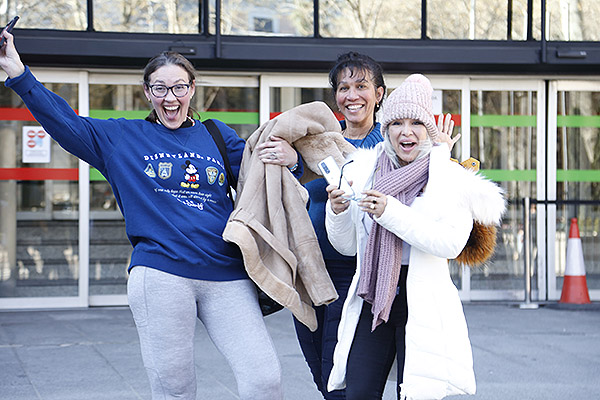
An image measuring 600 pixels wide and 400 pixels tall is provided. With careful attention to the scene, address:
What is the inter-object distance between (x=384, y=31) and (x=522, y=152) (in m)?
2.13

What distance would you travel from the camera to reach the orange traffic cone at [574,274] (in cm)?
955

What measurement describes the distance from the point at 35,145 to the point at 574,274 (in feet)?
19.9

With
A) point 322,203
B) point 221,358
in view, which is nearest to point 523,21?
point 221,358

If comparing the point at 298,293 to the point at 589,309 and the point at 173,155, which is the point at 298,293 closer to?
the point at 173,155

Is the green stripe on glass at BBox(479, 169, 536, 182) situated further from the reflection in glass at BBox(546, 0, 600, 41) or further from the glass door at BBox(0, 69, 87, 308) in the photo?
the glass door at BBox(0, 69, 87, 308)

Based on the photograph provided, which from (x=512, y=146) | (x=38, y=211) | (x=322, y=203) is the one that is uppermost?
(x=512, y=146)

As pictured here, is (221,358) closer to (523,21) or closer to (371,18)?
(371,18)

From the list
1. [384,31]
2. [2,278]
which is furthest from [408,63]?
[2,278]

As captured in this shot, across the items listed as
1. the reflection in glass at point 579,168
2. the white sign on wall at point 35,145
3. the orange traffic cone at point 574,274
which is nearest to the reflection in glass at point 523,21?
the reflection in glass at point 579,168

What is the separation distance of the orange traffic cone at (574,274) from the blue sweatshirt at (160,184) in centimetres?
697

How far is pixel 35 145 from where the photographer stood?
368 inches

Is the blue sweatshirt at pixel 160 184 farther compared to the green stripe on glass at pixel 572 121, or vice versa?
the green stripe on glass at pixel 572 121

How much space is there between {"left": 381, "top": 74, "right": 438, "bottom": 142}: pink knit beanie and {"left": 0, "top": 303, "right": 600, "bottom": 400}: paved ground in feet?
8.60

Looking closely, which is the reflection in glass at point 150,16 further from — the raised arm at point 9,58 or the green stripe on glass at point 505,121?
the raised arm at point 9,58
